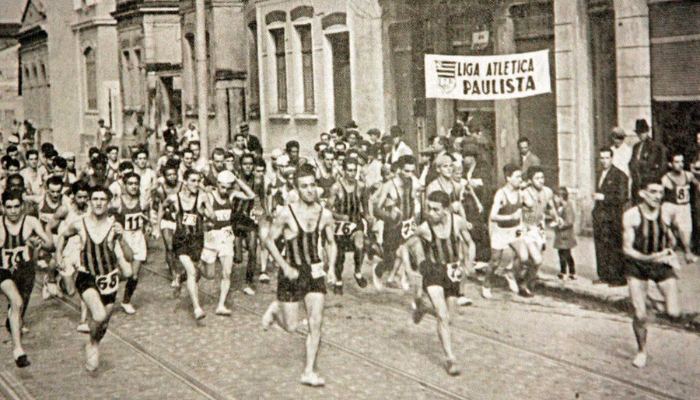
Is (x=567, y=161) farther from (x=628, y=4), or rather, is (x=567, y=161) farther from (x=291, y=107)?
(x=291, y=107)

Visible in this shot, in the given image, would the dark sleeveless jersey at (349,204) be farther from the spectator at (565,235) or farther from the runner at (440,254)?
the runner at (440,254)

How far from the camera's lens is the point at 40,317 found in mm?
12555

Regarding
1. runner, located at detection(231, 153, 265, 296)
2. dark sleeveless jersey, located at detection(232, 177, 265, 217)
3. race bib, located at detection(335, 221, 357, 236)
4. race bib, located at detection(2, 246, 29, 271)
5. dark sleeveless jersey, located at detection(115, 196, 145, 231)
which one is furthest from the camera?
Answer: dark sleeveless jersey, located at detection(232, 177, 265, 217)

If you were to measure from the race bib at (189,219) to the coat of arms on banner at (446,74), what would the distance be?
5.34m

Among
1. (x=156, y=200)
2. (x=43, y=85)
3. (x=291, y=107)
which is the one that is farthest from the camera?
(x=43, y=85)

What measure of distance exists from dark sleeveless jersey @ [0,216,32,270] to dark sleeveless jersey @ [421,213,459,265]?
4.20 meters

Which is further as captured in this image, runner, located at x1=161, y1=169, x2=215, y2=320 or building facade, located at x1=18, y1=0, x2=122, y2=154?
building facade, located at x1=18, y1=0, x2=122, y2=154

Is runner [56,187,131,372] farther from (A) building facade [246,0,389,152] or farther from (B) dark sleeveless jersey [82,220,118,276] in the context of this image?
(A) building facade [246,0,389,152]

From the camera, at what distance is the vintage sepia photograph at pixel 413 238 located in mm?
9008

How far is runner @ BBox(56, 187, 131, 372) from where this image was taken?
31.1ft

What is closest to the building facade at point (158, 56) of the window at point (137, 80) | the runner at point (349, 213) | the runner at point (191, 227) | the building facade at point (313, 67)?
the window at point (137, 80)

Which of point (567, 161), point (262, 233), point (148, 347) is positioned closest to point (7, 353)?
point (148, 347)

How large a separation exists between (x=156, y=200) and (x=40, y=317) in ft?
10.1

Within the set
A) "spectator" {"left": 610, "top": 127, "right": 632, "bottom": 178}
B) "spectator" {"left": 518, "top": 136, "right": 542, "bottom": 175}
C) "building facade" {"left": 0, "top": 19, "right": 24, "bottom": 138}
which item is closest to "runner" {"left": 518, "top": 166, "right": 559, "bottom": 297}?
"spectator" {"left": 610, "top": 127, "right": 632, "bottom": 178}
